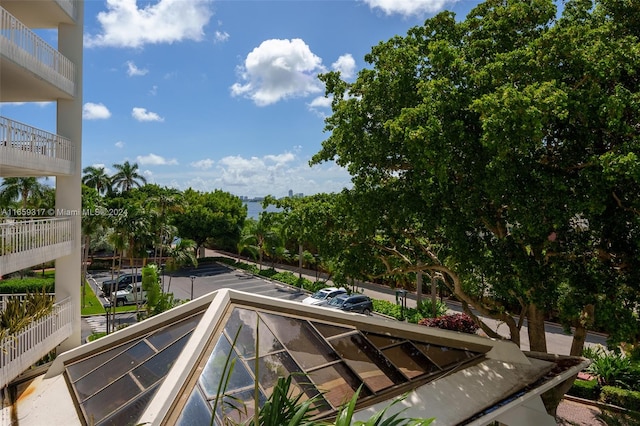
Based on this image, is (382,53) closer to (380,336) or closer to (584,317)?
(380,336)

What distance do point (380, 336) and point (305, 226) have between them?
619cm

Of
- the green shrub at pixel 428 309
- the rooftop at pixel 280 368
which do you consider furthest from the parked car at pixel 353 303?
the rooftop at pixel 280 368

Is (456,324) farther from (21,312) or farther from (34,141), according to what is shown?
(34,141)

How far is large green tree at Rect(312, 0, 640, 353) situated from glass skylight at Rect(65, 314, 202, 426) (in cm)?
677

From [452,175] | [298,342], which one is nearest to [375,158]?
[452,175]

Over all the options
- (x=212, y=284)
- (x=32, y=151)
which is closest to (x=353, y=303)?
(x=212, y=284)

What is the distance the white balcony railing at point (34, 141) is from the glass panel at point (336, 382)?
1005 cm

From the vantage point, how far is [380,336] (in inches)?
369

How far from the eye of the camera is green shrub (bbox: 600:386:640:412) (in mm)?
14414

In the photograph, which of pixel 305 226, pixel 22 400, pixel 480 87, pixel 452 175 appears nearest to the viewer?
pixel 22 400

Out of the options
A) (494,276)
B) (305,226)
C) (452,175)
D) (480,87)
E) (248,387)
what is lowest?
(248,387)

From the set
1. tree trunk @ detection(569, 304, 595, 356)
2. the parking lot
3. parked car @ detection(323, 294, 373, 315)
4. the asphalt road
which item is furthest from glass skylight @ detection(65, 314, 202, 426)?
the parking lot

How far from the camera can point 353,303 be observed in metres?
27.0

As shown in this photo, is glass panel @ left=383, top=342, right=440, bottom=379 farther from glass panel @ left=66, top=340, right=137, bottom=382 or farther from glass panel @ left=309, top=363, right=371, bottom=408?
glass panel @ left=66, top=340, right=137, bottom=382
